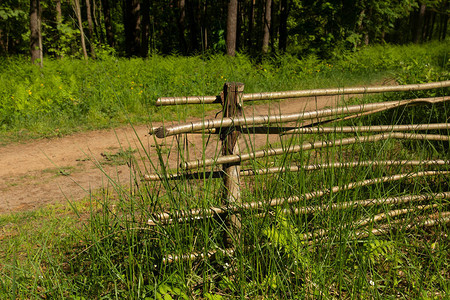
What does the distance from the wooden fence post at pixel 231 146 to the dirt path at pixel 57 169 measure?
87 cm

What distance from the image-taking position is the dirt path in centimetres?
370

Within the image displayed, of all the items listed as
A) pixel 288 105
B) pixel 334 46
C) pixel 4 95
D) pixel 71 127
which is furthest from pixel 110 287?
pixel 334 46

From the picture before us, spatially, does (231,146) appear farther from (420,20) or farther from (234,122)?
(420,20)

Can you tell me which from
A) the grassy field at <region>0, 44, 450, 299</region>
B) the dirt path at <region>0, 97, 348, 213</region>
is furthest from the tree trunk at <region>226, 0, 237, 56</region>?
the dirt path at <region>0, 97, 348, 213</region>

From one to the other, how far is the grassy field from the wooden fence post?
78mm

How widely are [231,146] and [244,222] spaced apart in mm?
500

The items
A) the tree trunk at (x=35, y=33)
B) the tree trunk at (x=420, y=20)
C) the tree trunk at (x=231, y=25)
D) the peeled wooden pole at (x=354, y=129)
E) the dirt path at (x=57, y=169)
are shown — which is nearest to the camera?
the peeled wooden pole at (x=354, y=129)

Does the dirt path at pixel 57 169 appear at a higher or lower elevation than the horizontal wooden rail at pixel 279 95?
lower

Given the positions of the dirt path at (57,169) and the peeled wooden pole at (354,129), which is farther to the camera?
the dirt path at (57,169)

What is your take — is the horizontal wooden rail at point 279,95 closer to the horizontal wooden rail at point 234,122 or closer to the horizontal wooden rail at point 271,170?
the horizontal wooden rail at point 234,122

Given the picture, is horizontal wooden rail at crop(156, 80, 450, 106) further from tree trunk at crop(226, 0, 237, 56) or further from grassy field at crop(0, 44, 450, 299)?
tree trunk at crop(226, 0, 237, 56)

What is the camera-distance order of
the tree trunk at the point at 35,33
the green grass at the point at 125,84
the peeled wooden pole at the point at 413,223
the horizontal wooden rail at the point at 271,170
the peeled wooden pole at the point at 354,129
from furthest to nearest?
1. the tree trunk at the point at 35,33
2. the green grass at the point at 125,84
3. the peeled wooden pole at the point at 354,129
4. the peeled wooden pole at the point at 413,223
5. the horizontal wooden rail at the point at 271,170

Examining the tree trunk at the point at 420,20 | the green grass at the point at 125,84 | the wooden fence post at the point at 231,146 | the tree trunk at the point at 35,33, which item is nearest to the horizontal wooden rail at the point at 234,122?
the wooden fence post at the point at 231,146

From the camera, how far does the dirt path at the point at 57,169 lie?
3.70 metres
